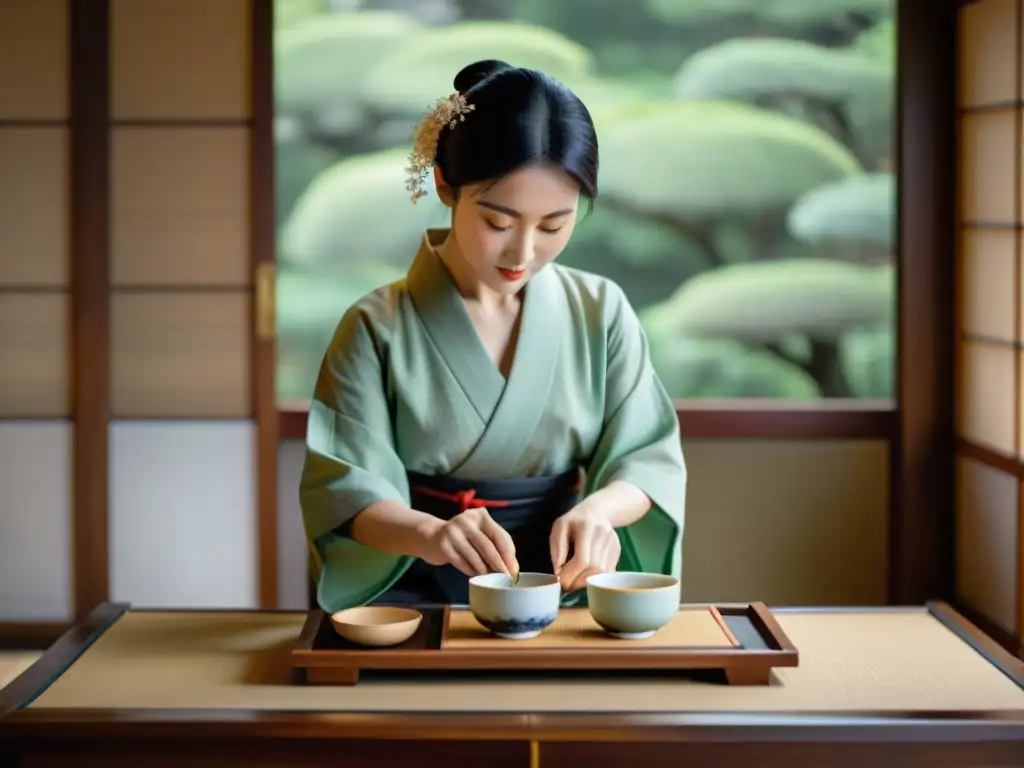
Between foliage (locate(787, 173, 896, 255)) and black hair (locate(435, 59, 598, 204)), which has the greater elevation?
foliage (locate(787, 173, 896, 255))

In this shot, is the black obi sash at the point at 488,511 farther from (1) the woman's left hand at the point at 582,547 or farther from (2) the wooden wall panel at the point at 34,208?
(2) the wooden wall panel at the point at 34,208

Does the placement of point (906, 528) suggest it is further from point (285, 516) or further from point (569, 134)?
point (569, 134)

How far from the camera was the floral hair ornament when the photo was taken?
220cm

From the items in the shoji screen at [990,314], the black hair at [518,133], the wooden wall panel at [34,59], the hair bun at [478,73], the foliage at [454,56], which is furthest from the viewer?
the foliage at [454,56]

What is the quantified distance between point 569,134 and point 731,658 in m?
0.83

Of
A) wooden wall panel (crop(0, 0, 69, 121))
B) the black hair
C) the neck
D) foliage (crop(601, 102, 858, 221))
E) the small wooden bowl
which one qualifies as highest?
wooden wall panel (crop(0, 0, 69, 121))

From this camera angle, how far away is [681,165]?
4.77 m

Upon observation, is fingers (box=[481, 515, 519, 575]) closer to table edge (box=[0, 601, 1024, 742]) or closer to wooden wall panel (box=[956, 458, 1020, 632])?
table edge (box=[0, 601, 1024, 742])

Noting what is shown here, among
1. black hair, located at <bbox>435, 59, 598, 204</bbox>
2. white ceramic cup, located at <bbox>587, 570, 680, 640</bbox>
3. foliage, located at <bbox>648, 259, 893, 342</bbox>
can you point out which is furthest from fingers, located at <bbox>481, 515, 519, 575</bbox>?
foliage, located at <bbox>648, 259, 893, 342</bbox>

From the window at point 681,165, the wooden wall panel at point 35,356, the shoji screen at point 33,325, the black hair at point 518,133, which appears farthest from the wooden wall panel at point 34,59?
the black hair at point 518,133

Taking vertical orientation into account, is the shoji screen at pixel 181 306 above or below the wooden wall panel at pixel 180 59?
below

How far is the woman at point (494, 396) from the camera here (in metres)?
2.13

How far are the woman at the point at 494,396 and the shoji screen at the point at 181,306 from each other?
210cm

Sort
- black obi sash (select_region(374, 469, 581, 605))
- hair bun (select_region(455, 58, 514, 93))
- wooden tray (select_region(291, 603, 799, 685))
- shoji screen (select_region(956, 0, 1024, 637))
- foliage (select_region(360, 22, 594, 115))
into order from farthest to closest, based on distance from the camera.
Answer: foliage (select_region(360, 22, 594, 115))
shoji screen (select_region(956, 0, 1024, 637))
black obi sash (select_region(374, 469, 581, 605))
hair bun (select_region(455, 58, 514, 93))
wooden tray (select_region(291, 603, 799, 685))
